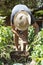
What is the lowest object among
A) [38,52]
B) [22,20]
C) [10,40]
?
[10,40]

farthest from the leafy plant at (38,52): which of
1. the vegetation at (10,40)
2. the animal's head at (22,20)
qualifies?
the animal's head at (22,20)

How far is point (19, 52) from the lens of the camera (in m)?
3.80

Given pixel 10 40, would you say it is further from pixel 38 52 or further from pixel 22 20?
pixel 38 52

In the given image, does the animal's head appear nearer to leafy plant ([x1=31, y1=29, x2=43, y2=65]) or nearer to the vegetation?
the vegetation

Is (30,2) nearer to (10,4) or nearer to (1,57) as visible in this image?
(10,4)

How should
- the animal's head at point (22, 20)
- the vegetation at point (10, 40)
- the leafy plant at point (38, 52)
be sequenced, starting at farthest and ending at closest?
the animal's head at point (22, 20) < the vegetation at point (10, 40) < the leafy plant at point (38, 52)

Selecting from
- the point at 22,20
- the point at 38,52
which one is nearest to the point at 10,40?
the point at 22,20

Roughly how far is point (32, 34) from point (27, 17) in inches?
50.8

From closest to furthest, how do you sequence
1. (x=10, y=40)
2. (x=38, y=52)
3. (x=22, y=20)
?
(x=38, y=52)
(x=22, y=20)
(x=10, y=40)

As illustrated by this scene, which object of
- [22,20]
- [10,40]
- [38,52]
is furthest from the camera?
[10,40]

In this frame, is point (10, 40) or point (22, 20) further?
point (10, 40)

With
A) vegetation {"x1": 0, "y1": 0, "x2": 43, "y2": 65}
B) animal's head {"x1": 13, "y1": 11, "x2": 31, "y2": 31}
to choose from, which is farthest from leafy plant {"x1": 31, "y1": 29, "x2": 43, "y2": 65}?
animal's head {"x1": 13, "y1": 11, "x2": 31, "y2": 31}

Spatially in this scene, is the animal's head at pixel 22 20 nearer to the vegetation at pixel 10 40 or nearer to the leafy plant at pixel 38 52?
the vegetation at pixel 10 40

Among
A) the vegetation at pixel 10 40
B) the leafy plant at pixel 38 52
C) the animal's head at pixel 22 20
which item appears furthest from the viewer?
the animal's head at pixel 22 20
